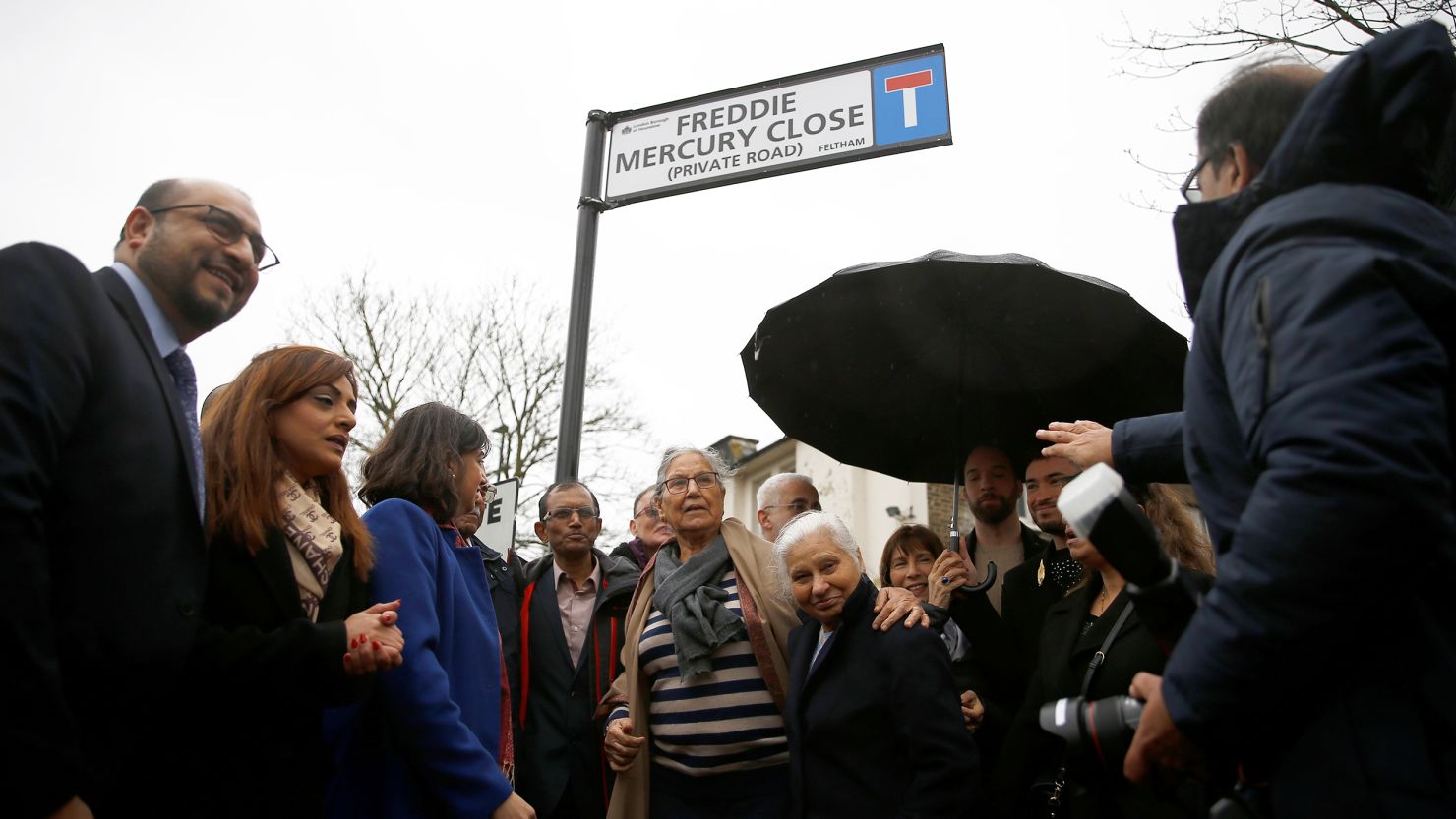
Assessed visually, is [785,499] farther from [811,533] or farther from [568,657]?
[811,533]

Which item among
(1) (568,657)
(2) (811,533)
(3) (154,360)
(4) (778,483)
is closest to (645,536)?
(4) (778,483)

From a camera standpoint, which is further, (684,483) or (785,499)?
(785,499)

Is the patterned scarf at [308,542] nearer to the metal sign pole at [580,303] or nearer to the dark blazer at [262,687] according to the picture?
the dark blazer at [262,687]

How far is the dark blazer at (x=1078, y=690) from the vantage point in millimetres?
2723

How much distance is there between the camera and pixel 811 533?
11.6 feet

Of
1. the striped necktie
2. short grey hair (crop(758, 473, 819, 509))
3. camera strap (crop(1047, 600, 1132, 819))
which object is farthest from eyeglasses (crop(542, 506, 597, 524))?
the striped necktie

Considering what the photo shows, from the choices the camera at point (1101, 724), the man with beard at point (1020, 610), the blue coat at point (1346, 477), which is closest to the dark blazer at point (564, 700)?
the man with beard at point (1020, 610)

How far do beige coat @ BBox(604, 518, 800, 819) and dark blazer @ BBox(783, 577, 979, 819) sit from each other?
286mm

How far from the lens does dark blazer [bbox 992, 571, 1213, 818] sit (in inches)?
107

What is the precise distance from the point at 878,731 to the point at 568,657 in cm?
183

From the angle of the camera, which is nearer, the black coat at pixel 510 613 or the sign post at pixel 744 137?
the black coat at pixel 510 613

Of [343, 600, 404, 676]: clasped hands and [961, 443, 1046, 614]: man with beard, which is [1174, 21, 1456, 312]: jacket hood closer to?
[343, 600, 404, 676]: clasped hands

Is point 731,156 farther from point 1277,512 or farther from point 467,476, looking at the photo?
point 1277,512

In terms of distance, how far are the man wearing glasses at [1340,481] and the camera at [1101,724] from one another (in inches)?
1.8
